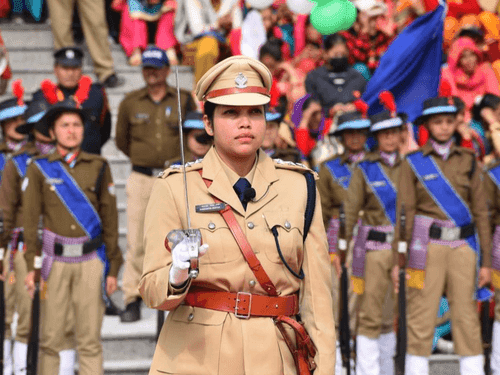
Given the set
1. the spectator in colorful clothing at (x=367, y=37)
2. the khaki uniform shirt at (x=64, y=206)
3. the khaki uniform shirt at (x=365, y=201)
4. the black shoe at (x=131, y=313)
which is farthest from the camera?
the spectator in colorful clothing at (x=367, y=37)

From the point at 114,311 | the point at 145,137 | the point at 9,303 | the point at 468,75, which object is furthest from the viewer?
the point at 468,75

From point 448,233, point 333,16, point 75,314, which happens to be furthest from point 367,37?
point 75,314

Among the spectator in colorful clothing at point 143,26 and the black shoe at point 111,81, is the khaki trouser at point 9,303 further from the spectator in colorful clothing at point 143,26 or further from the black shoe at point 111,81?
the spectator in colorful clothing at point 143,26

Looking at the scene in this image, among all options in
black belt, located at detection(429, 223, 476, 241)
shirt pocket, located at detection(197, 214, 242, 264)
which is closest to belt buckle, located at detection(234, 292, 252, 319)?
shirt pocket, located at detection(197, 214, 242, 264)

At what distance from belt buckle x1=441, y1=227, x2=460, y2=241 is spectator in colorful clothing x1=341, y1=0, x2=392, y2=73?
428 centimetres

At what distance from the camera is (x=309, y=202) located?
3.48 metres

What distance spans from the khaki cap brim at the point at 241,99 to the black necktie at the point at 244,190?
1.03 feet

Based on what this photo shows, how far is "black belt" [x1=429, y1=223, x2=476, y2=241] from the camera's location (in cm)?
699

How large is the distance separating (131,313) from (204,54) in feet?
12.3

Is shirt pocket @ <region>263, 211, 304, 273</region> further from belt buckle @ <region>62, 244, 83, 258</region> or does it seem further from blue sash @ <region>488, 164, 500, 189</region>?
blue sash @ <region>488, 164, 500, 189</region>

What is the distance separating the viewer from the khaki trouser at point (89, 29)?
417 inches

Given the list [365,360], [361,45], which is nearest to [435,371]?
[365,360]

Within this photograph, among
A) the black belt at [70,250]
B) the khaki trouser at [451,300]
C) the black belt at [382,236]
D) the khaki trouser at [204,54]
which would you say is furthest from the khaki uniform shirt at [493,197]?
the khaki trouser at [204,54]

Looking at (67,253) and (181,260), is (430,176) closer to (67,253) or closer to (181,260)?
(67,253)
